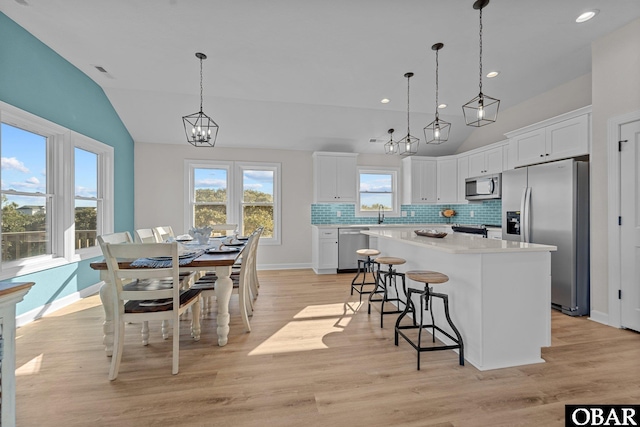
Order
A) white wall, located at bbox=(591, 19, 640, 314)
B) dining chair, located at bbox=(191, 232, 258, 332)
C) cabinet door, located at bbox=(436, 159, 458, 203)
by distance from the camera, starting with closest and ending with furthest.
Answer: dining chair, located at bbox=(191, 232, 258, 332)
white wall, located at bbox=(591, 19, 640, 314)
cabinet door, located at bbox=(436, 159, 458, 203)

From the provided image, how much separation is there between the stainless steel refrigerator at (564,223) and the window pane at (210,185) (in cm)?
499

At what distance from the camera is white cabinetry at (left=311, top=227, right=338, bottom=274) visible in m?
5.38

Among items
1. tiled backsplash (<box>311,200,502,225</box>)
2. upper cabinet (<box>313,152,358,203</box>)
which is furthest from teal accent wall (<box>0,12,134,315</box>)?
tiled backsplash (<box>311,200,502,225</box>)

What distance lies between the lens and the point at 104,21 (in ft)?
8.81

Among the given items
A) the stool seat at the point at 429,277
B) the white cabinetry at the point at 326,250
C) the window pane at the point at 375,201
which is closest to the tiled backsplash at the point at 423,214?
the window pane at the point at 375,201

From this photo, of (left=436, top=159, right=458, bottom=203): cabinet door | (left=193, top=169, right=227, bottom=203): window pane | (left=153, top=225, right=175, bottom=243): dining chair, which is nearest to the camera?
(left=153, top=225, right=175, bottom=243): dining chair

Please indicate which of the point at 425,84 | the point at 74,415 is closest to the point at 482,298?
the point at 74,415

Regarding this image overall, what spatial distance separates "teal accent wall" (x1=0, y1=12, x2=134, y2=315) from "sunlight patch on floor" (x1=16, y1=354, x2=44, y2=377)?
3.56ft

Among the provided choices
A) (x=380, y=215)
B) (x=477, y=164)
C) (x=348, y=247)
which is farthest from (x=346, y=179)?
(x=477, y=164)

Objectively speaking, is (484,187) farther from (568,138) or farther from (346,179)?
(346,179)

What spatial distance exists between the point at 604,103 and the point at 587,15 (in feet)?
3.00

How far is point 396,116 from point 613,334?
13.2 feet

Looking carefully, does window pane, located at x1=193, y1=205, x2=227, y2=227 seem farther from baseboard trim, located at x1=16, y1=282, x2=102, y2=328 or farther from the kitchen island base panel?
the kitchen island base panel

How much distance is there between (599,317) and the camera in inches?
118
